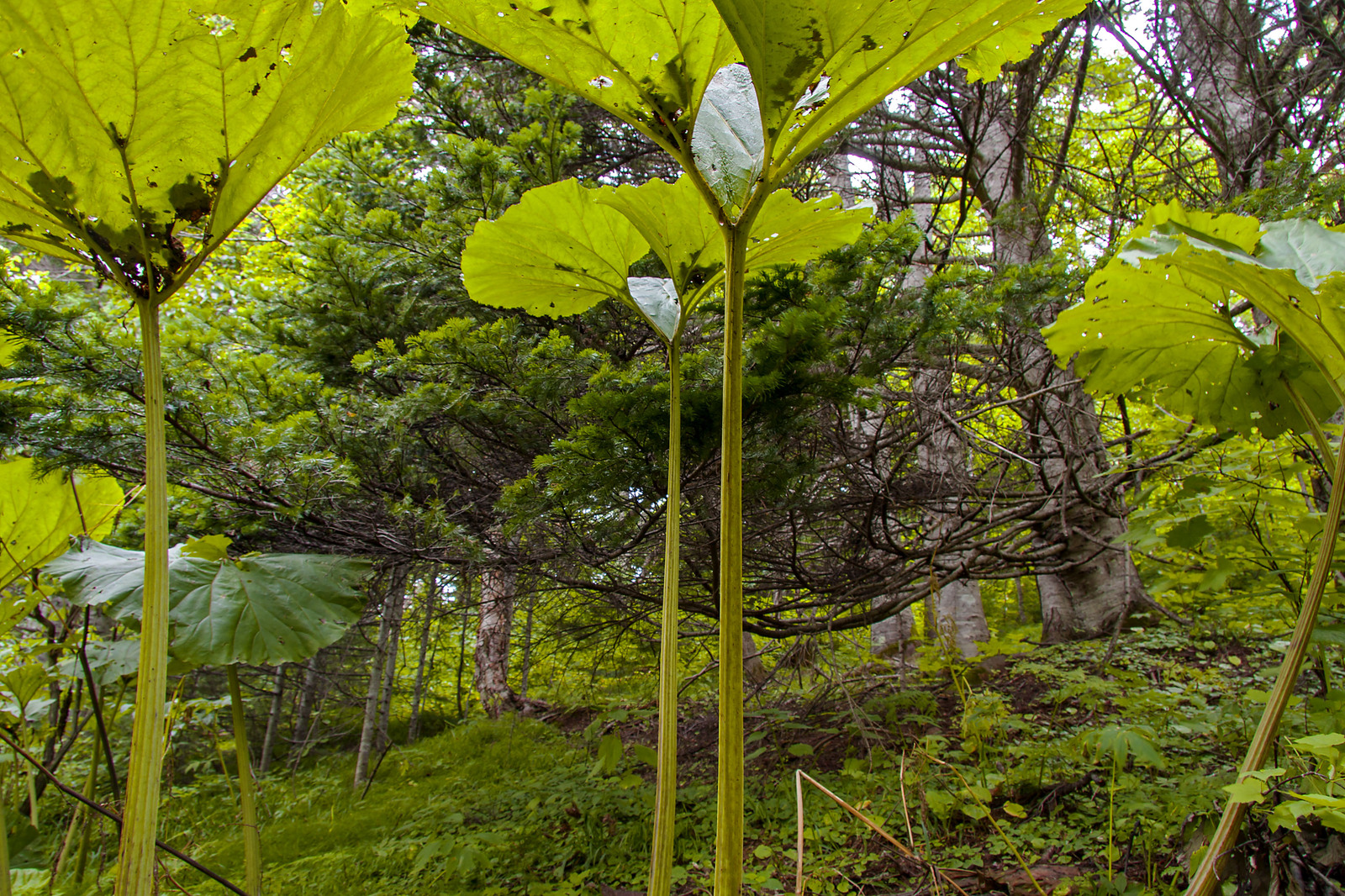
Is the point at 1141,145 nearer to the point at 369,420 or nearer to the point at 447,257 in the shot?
the point at 447,257

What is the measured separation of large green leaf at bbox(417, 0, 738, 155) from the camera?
89cm

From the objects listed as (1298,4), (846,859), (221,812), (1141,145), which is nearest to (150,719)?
→ (846,859)

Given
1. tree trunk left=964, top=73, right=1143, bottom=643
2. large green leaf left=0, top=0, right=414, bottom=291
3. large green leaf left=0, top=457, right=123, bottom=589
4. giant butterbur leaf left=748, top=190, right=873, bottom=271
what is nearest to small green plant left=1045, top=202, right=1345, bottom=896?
giant butterbur leaf left=748, top=190, right=873, bottom=271

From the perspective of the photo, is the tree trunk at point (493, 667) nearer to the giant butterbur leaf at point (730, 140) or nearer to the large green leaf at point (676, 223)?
the large green leaf at point (676, 223)

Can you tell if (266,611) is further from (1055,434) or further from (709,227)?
(1055,434)

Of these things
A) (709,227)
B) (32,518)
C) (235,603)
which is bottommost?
(235,603)

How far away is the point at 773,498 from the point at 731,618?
1.58m

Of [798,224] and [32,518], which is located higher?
[798,224]

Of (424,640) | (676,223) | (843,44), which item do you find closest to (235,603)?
(676,223)

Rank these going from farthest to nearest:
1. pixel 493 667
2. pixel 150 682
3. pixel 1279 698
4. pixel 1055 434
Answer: pixel 493 667, pixel 1055 434, pixel 1279 698, pixel 150 682

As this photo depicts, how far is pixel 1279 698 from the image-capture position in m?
1.18

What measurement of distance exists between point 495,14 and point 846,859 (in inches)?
108

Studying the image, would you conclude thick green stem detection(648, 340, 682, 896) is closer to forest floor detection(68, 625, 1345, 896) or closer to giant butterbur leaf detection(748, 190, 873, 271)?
giant butterbur leaf detection(748, 190, 873, 271)

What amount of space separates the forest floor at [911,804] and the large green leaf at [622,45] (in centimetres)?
155
